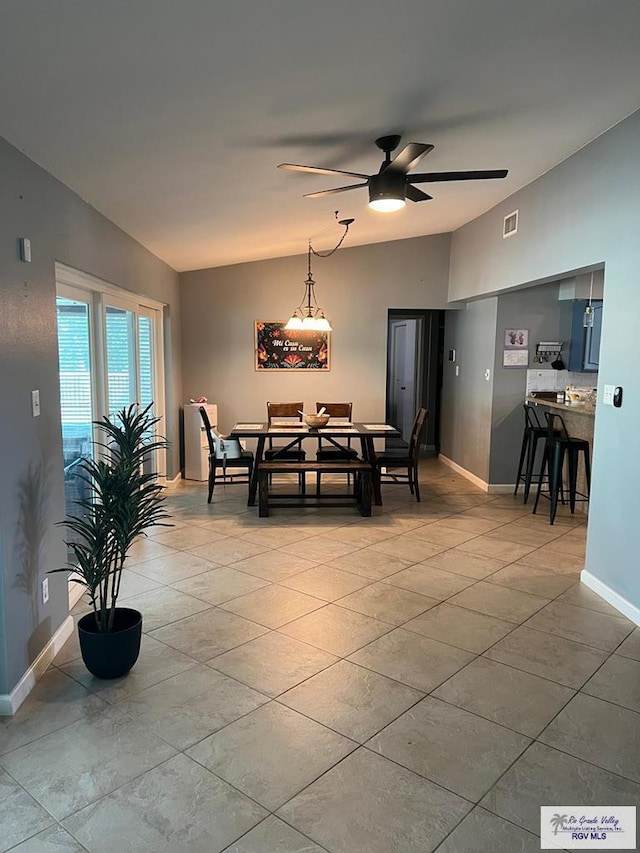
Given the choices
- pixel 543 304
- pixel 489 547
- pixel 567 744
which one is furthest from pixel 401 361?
pixel 567 744

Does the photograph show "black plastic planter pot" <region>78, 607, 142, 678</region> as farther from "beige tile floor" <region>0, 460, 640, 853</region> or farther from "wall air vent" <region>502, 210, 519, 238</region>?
"wall air vent" <region>502, 210, 519, 238</region>

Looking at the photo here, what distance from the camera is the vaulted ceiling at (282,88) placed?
5.90ft

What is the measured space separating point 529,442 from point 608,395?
8.54ft

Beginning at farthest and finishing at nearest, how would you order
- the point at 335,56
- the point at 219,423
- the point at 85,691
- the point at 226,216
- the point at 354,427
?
1. the point at 219,423
2. the point at 354,427
3. the point at 226,216
4. the point at 85,691
5. the point at 335,56

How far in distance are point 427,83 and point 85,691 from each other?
304 centimetres

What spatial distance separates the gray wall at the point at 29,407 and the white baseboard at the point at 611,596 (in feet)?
10.1

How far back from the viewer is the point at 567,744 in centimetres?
221

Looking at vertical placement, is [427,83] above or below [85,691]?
above

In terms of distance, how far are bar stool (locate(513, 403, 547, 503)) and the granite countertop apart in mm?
110

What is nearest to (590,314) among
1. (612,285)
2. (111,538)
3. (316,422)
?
(612,285)

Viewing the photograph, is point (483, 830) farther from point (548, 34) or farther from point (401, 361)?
point (401, 361)

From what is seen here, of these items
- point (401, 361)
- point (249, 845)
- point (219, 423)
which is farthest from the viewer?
point (401, 361)

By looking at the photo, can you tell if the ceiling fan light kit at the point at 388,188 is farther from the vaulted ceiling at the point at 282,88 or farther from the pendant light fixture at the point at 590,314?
the pendant light fixture at the point at 590,314

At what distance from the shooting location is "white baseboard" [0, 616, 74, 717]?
235 cm
